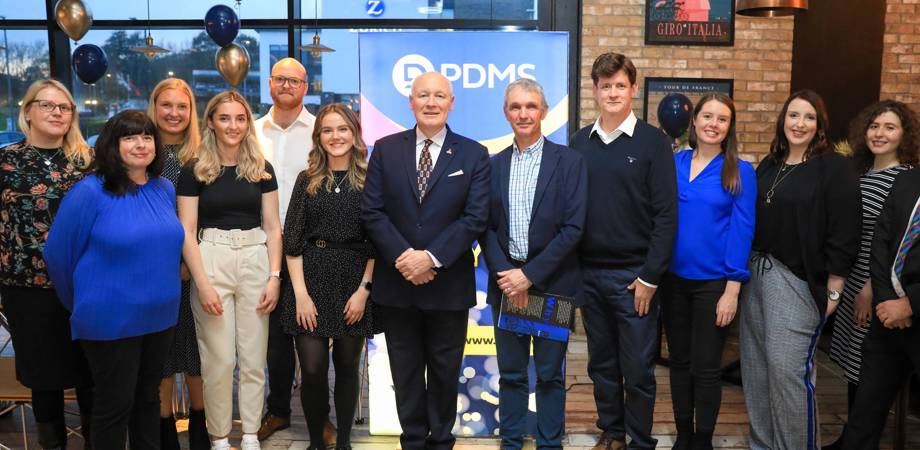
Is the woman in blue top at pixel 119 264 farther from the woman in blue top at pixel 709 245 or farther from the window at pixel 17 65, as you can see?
the window at pixel 17 65

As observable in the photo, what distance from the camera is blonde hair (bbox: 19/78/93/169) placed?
2.75 metres

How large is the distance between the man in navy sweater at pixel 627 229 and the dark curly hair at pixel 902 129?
0.91 meters

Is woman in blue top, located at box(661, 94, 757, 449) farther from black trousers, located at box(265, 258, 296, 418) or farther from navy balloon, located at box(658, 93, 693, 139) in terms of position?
navy balloon, located at box(658, 93, 693, 139)

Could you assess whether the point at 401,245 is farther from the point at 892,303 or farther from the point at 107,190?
the point at 892,303

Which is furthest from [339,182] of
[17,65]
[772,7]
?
[17,65]

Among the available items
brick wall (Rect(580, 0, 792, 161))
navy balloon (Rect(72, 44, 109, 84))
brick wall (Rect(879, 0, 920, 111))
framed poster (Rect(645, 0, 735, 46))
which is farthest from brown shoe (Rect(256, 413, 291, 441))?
brick wall (Rect(879, 0, 920, 111))

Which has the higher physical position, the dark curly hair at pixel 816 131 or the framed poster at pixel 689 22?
the framed poster at pixel 689 22

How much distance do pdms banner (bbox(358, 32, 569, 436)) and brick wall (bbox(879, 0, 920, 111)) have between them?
3.90m

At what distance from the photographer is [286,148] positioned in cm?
357

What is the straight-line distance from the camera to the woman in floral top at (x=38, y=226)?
2695 mm

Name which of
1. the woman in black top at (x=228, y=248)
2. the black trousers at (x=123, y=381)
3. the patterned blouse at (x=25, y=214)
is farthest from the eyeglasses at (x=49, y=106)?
the black trousers at (x=123, y=381)

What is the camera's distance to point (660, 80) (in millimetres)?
5777

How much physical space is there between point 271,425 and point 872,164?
298 centimetres

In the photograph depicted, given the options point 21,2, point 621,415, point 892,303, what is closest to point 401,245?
point 621,415
